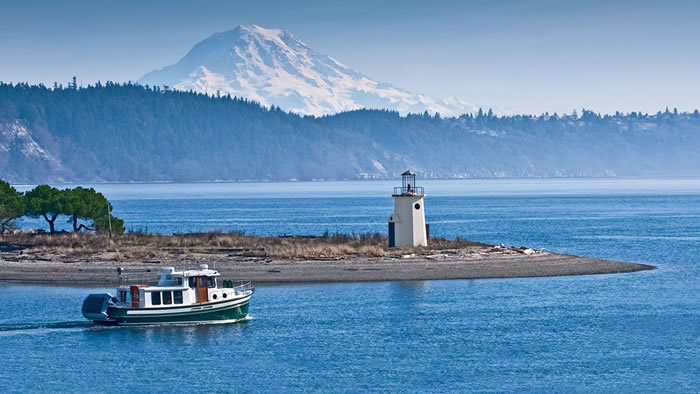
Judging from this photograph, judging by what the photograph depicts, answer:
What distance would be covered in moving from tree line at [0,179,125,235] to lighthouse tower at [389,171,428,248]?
87.7 ft

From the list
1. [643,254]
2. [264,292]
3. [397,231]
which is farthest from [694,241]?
[264,292]

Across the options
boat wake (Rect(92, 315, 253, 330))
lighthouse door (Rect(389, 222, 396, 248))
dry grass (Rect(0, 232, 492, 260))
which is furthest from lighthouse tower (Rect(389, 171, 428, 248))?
boat wake (Rect(92, 315, 253, 330))

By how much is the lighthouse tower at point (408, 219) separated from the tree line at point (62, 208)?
26.7 m

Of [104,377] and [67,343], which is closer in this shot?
[104,377]

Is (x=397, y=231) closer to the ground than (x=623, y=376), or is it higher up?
higher up

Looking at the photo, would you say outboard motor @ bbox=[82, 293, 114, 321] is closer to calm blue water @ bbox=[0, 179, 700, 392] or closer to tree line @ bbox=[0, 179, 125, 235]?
calm blue water @ bbox=[0, 179, 700, 392]

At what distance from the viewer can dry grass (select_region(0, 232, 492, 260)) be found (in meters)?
79.0

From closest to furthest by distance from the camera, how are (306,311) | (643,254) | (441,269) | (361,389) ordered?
(361,389) → (306,311) → (441,269) → (643,254)

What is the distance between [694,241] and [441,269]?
42.4m

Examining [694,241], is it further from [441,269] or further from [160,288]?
[160,288]

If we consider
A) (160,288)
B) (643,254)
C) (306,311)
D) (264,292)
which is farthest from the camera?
(643,254)

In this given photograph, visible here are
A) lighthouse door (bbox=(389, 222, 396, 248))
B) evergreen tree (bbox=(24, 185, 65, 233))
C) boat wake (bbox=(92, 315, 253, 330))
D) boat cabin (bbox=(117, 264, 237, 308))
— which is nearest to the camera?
boat cabin (bbox=(117, 264, 237, 308))

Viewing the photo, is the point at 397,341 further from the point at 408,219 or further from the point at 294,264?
the point at 408,219

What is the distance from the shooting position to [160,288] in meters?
55.2
